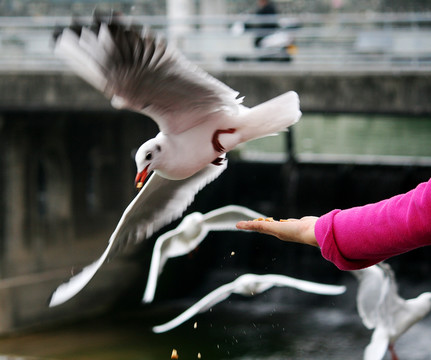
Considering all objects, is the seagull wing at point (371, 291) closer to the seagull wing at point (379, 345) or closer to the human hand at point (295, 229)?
the seagull wing at point (379, 345)

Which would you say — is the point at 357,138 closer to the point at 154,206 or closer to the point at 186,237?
the point at 186,237

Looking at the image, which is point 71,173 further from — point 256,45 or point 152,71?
point 152,71

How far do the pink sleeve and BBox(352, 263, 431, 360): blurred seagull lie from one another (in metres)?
4.77

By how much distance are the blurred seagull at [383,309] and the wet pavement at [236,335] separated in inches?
54.9

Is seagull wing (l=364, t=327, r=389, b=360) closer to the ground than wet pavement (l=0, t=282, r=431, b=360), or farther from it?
farther from it

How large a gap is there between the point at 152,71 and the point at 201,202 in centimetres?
733

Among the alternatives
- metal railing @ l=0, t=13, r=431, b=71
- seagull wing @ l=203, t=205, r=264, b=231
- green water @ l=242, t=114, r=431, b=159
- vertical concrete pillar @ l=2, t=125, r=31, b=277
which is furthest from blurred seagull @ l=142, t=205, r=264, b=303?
green water @ l=242, t=114, r=431, b=159

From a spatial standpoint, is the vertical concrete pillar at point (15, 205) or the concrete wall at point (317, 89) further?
the vertical concrete pillar at point (15, 205)

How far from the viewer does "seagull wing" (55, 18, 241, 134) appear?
70.1 inches

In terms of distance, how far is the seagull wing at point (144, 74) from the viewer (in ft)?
5.84

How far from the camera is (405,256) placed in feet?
29.1

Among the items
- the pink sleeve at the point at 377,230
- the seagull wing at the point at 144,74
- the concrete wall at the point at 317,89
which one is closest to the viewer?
the pink sleeve at the point at 377,230

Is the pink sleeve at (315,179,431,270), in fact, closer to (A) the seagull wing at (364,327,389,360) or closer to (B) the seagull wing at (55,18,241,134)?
(B) the seagull wing at (55,18,241,134)

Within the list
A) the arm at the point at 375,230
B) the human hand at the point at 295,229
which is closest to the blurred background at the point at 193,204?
the human hand at the point at 295,229
